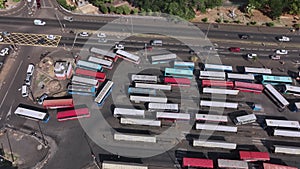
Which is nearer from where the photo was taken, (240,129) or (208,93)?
(240,129)

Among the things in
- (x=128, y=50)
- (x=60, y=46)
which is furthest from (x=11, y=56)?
(x=128, y=50)

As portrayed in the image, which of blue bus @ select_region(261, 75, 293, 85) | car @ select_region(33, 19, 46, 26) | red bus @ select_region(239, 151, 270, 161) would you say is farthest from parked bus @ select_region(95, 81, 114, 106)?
blue bus @ select_region(261, 75, 293, 85)

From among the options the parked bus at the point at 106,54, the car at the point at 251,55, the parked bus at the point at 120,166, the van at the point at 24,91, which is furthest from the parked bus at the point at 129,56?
the car at the point at 251,55

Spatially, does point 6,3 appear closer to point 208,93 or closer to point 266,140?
point 208,93

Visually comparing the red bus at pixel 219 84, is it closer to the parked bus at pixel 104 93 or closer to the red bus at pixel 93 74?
the parked bus at pixel 104 93

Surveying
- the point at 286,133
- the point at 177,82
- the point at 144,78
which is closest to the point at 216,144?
the point at 286,133

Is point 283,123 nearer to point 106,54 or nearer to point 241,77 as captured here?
point 241,77

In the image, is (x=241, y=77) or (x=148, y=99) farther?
(x=241, y=77)
